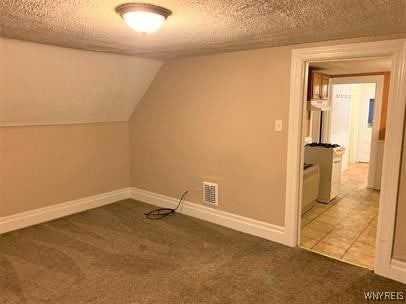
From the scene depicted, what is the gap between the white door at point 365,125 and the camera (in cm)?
786

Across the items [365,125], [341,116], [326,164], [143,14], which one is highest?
[143,14]

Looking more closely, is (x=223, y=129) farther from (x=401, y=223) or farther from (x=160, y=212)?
(x=401, y=223)

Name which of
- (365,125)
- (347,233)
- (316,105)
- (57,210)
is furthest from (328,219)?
(365,125)

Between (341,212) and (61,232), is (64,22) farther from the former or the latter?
(341,212)

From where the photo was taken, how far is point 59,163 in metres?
3.97

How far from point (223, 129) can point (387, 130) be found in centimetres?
168

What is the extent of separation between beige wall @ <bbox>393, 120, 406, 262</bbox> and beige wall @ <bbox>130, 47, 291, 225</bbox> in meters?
1.03

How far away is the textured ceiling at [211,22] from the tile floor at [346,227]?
210cm

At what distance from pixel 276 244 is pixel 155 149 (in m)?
2.13

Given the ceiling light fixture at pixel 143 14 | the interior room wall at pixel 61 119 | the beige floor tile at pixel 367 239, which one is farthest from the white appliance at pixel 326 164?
the ceiling light fixture at pixel 143 14

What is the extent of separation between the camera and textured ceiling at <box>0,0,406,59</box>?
1.79 metres

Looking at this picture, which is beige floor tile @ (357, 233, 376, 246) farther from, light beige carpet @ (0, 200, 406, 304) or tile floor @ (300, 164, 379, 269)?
light beige carpet @ (0, 200, 406, 304)

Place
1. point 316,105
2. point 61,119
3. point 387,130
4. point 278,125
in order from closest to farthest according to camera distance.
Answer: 1. point 387,130
2. point 278,125
3. point 61,119
4. point 316,105

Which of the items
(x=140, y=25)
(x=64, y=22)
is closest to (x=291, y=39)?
(x=140, y=25)
